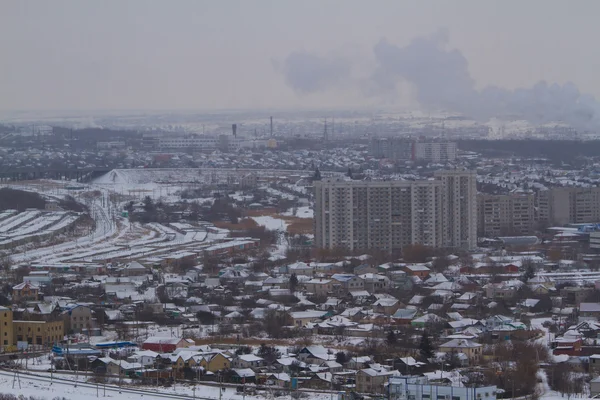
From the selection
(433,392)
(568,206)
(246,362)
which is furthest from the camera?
(568,206)

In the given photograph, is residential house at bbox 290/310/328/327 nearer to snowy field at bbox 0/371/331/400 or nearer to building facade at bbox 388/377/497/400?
snowy field at bbox 0/371/331/400

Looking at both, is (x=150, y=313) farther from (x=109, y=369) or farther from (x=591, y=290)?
(x=591, y=290)

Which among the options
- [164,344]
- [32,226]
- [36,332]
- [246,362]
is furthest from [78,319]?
[32,226]

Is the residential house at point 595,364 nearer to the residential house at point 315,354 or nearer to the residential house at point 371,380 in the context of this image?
the residential house at point 371,380

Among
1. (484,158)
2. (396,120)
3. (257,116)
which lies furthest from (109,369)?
(257,116)

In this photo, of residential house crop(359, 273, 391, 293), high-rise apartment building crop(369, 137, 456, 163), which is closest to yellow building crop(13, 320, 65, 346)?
residential house crop(359, 273, 391, 293)

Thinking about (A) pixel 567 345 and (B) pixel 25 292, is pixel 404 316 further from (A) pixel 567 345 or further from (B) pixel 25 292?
(B) pixel 25 292

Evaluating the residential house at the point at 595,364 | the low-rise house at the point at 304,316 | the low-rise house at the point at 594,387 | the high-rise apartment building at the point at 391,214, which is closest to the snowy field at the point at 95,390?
the low-rise house at the point at 594,387

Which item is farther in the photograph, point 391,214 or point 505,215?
point 505,215
